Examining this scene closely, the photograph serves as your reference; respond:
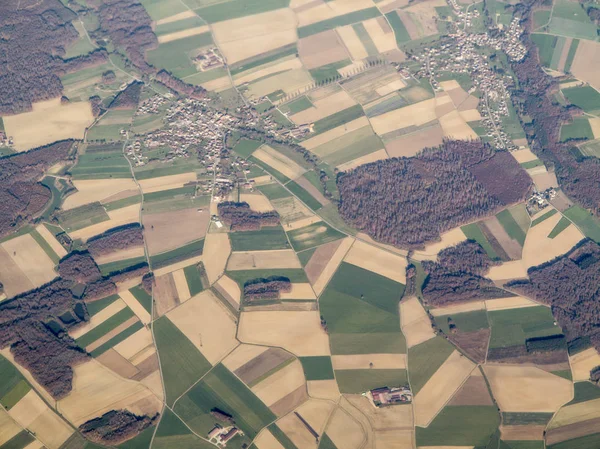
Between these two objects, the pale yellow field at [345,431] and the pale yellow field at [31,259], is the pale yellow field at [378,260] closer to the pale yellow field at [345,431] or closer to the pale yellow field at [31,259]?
the pale yellow field at [345,431]

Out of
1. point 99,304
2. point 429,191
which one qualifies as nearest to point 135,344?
point 99,304

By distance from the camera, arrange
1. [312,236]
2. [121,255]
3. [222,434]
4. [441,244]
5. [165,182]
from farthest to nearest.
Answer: [165,182]
[312,236]
[441,244]
[121,255]
[222,434]

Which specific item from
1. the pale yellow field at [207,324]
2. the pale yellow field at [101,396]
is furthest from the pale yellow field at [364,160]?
the pale yellow field at [101,396]

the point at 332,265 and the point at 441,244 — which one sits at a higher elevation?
the point at 441,244

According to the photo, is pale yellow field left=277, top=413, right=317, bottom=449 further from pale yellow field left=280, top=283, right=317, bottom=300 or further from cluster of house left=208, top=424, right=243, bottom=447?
pale yellow field left=280, top=283, right=317, bottom=300

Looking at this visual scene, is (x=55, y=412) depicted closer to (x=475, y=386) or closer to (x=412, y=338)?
(x=412, y=338)

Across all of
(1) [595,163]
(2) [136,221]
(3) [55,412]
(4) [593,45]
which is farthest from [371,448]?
(4) [593,45]

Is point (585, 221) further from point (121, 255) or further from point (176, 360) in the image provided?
point (121, 255)
